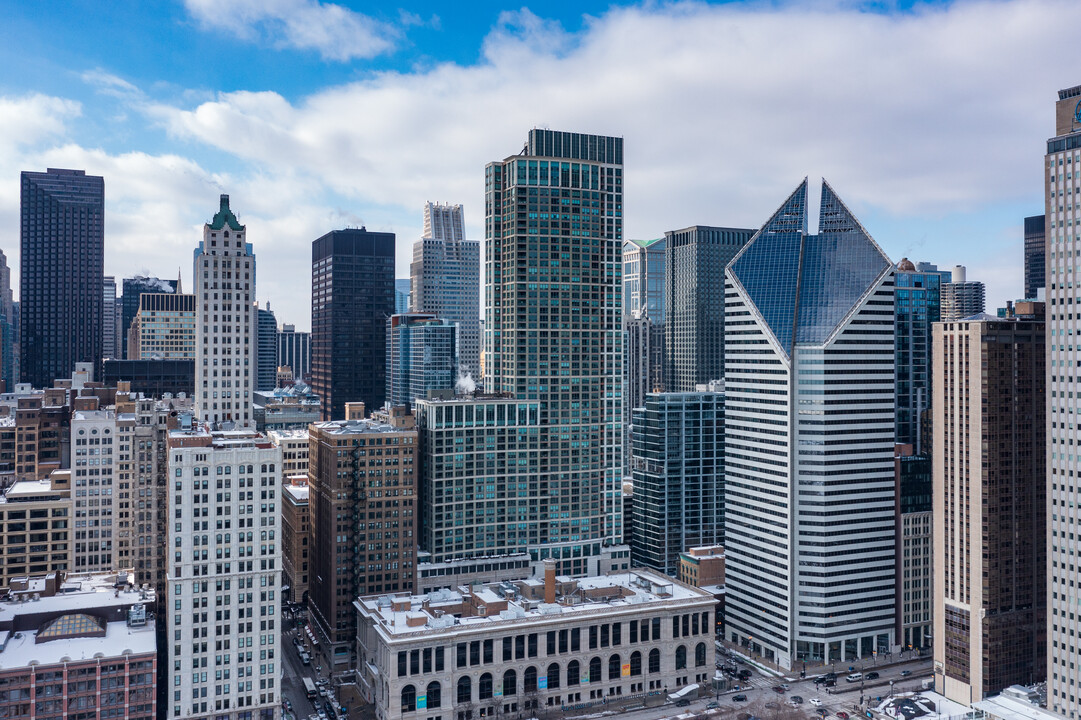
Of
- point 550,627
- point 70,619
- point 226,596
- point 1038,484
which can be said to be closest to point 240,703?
point 226,596

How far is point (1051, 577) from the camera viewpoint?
170 m

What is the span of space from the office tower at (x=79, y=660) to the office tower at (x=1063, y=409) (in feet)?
538

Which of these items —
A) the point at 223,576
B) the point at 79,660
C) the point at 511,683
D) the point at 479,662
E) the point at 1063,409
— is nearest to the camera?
the point at 79,660

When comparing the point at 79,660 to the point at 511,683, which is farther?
the point at 511,683

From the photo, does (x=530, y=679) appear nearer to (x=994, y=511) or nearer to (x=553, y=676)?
(x=553, y=676)

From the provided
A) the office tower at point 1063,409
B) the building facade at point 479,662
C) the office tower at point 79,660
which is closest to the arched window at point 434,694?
the building facade at point 479,662

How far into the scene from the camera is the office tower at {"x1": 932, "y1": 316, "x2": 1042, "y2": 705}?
18488cm

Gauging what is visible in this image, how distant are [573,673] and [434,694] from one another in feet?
104

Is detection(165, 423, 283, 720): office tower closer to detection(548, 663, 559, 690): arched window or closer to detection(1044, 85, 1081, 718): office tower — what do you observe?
detection(548, 663, 559, 690): arched window

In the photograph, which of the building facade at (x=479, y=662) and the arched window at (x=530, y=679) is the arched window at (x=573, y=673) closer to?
the building facade at (x=479, y=662)

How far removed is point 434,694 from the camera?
186250 millimetres

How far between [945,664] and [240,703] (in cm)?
14421

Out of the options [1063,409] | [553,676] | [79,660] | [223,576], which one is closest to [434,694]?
[553,676]

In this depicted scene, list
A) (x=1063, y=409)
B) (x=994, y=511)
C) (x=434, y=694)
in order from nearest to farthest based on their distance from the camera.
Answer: (x=1063, y=409), (x=994, y=511), (x=434, y=694)
